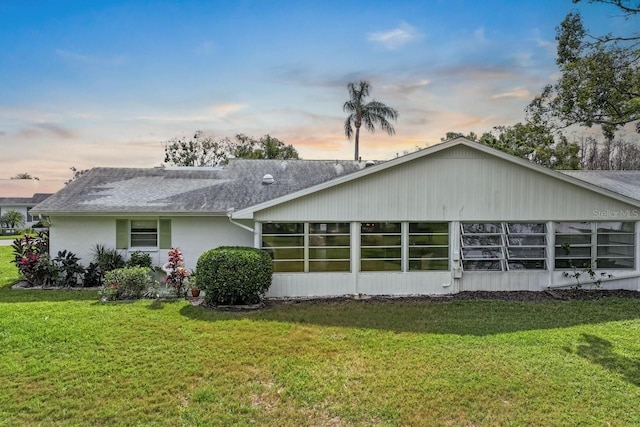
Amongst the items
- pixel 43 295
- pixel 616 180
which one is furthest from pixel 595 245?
pixel 43 295

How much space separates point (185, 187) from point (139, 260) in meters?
3.56

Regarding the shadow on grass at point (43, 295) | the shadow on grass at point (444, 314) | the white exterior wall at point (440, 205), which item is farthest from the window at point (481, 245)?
the shadow on grass at point (43, 295)

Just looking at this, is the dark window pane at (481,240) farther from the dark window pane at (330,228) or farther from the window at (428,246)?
the dark window pane at (330,228)

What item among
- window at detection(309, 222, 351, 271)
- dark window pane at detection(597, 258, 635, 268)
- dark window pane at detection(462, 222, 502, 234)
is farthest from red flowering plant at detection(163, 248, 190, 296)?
dark window pane at detection(597, 258, 635, 268)

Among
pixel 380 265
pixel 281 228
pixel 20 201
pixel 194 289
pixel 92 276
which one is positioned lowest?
pixel 194 289

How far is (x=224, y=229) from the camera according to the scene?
12.9 meters

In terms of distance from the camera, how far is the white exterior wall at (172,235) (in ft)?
41.5

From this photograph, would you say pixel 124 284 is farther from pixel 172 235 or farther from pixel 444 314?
pixel 444 314

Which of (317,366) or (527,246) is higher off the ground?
(527,246)

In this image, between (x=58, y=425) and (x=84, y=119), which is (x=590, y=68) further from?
(x=84, y=119)

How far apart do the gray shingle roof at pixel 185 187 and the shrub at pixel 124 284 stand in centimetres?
243

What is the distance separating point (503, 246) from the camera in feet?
37.9

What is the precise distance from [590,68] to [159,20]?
17971 mm

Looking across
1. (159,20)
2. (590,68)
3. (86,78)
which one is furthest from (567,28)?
(86,78)
